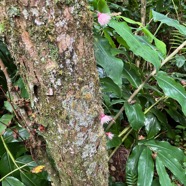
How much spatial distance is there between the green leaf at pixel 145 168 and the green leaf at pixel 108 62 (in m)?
0.34

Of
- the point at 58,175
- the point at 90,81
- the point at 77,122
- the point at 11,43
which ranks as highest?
the point at 11,43

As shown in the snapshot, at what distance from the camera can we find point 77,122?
69 centimetres

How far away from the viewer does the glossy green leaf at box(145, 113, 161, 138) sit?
1266 mm

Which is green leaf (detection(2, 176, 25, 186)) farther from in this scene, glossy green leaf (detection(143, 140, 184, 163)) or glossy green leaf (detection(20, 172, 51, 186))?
glossy green leaf (detection(143, 140, 184, 163))

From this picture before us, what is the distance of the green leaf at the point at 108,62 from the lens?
0.86 m

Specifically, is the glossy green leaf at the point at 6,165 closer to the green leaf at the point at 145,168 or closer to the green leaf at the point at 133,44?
the green leaf at the point at 145,168

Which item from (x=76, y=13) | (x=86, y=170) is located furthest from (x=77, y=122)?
(x=76, y=13)

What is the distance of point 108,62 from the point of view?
0.88 meters

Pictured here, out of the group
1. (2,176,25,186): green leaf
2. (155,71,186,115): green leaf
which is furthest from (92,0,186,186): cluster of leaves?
(2,176,25,186): green leaf

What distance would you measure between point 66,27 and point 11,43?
143mm

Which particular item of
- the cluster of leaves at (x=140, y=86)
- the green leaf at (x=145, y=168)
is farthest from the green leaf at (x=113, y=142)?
the green leaf at (x=145, y=168)

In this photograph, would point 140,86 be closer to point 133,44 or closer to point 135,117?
point 135,117

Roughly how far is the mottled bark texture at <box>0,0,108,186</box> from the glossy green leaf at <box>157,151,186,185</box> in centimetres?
34

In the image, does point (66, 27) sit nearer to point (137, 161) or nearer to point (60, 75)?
point (60, 75)
